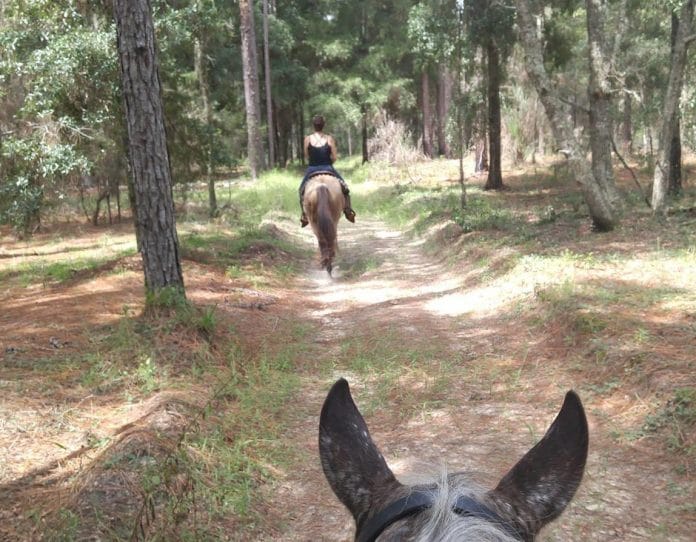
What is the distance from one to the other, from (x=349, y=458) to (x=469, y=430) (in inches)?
116

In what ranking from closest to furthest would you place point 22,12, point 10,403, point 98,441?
point 98,441 < point 10,403 < point 22,12

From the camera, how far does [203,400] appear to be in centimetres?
466

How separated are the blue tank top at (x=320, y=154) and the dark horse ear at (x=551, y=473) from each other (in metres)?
9.39

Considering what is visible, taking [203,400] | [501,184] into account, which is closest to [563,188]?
[501,184]

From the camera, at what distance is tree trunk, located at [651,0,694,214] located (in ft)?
35.2

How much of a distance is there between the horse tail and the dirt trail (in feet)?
5.65

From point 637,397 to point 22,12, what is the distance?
1067 cm

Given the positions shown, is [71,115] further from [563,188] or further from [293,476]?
[563,188]

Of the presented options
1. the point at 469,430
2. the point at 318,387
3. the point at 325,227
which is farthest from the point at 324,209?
the point at 469,430

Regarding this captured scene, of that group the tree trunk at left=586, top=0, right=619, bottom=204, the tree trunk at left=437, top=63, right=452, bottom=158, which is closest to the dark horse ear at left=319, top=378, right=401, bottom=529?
the tree trunk at left=586, top=0, right=619, bottom=204

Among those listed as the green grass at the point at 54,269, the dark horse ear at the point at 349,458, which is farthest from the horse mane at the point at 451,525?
the green grass at the point at 54,269

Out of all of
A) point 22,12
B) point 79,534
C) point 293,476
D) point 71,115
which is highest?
point 22,12

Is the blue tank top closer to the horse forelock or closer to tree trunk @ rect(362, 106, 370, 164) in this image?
the horse forelock

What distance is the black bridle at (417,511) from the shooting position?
1.38 meters
